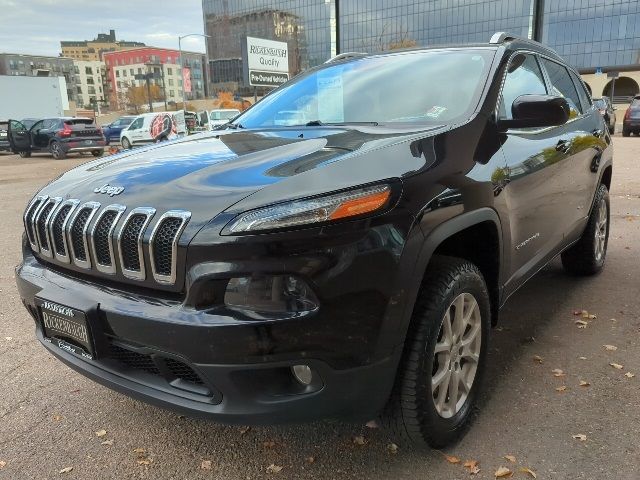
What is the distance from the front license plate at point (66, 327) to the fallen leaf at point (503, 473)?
1683mm

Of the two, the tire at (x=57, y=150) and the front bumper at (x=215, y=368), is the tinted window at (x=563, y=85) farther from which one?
the tire at (x=57, y=150)

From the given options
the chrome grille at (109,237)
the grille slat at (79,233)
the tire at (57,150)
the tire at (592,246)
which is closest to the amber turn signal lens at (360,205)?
the chrome grille at (109,237)

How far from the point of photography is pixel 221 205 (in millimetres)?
1949

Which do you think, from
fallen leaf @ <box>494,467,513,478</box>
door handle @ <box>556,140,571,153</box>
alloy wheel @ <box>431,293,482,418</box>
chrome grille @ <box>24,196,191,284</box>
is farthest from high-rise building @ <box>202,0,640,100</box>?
fallen leaf @ <box>494,467,513,478</box>

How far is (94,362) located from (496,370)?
2.12m

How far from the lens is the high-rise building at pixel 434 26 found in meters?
73.2

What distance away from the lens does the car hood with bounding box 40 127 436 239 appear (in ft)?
6.66

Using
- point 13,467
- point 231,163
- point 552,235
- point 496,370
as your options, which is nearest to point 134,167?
point 231,163

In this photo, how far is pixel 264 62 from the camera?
24781mm

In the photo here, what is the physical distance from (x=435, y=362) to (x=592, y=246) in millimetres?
2838

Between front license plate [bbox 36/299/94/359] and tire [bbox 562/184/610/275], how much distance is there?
3.76 metres

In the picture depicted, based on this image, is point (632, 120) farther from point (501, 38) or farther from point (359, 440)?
point (359, 440)

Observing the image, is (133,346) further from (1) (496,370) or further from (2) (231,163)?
(1) (496,370)

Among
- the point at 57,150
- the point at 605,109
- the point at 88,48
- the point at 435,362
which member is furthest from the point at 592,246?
the point at 88,48
